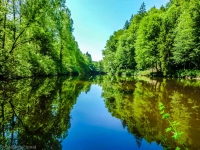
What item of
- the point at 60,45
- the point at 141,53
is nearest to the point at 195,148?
the point at 60,45

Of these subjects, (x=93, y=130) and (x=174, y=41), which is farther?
(x=174, y=41)

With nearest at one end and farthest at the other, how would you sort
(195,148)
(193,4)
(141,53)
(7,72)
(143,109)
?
(195,148)
(143,109)
(7,72)
(193,4)
(141,53)

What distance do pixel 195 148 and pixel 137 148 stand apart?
50.2 inches

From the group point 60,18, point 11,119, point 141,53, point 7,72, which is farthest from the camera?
point 141,53

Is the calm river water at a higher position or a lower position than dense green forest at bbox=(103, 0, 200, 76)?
lower

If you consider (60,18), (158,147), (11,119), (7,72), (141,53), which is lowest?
(158,147)

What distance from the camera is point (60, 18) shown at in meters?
36.6

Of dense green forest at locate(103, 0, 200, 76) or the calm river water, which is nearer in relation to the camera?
the calm river water

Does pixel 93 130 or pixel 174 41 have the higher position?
pixel 174 41

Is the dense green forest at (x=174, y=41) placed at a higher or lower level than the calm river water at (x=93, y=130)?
higher

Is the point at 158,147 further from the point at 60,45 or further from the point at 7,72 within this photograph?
the point at 60,45

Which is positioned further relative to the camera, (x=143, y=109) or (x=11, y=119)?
(x=143, y=109)

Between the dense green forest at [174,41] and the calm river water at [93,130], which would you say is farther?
the dense green forest at [174,41]

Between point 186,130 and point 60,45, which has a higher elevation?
point 60,45
